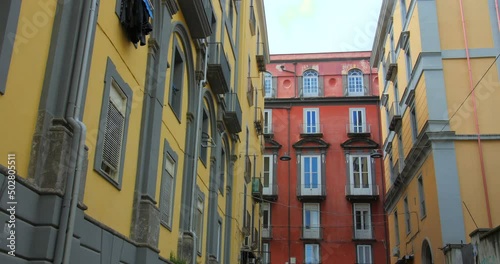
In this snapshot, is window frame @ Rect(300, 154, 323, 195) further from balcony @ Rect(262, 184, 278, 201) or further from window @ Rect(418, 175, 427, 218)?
window @ Rect(418, 175, 427, 218)

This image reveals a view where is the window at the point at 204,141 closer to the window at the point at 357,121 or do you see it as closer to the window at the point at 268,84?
the window at the point at 357,121

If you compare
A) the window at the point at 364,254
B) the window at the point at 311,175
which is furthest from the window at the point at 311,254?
the window at the point at 311,175

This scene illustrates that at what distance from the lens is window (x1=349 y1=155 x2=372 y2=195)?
38.0 m

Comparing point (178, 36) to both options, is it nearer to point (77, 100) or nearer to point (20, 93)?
point (77, 100)

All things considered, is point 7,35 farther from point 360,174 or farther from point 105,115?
point 360,174

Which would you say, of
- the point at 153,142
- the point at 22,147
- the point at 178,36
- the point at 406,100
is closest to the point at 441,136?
the point at 406,100

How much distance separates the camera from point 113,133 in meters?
9.70

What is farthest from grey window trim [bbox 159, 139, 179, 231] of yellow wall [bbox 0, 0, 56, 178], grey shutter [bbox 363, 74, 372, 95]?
grey shutter [bbox 363, 74, 372, 95]

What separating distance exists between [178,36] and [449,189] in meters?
12.0

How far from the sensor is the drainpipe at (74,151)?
6.95 m

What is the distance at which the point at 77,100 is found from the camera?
763cm

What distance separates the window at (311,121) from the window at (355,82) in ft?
10.4

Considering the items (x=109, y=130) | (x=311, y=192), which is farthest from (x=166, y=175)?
(x=311, y=192)

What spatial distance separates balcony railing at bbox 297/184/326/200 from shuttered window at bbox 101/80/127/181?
29.0 metres
